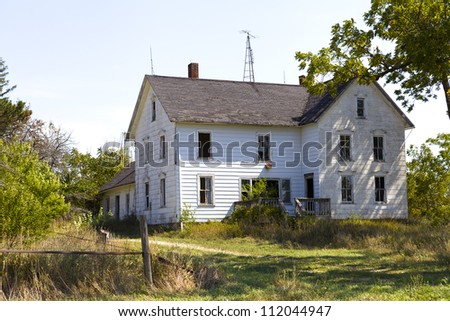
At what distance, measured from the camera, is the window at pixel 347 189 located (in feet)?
118

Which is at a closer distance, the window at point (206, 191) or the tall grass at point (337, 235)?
the tall grass at point (337, 235)

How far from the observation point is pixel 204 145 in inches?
1364

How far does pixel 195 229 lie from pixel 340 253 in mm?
10273

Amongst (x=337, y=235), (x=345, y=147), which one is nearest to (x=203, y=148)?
(x=345, y=147)

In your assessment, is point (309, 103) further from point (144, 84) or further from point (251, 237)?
point (251, 237)

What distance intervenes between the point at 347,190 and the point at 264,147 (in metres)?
5.09

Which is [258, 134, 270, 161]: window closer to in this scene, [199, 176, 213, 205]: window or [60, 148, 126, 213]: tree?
[199, 176, 213, 205]: window

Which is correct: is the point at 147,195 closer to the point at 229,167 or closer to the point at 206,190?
the point at 206,190

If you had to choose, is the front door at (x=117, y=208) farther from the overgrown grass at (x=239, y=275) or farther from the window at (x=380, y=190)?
the overgrown grass at (x=239, y=275)

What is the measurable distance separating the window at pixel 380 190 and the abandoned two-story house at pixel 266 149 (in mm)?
56

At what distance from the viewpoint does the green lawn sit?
41.1ft

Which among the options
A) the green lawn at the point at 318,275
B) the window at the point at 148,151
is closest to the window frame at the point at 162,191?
the window at the point at 148,151
